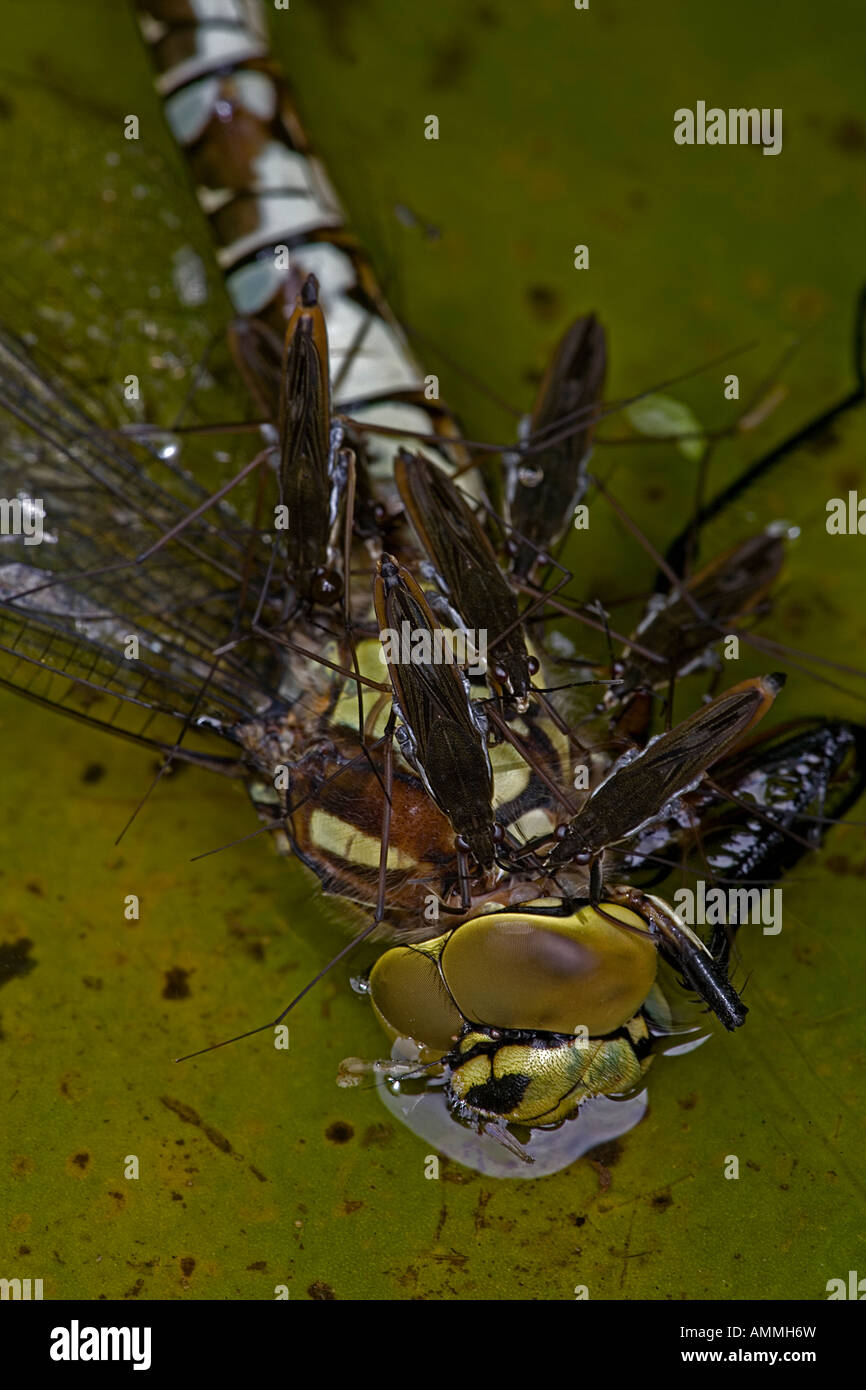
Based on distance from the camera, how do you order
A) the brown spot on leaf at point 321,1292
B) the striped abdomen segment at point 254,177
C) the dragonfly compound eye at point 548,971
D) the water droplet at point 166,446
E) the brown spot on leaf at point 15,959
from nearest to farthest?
the dragonfly compound eye at point 548,971
the brown spot on leaf at point 321,1292
the brown spot on leaf at point 15,959
the water droplet at point 166,446
the striped abdomen segment at point 254,177

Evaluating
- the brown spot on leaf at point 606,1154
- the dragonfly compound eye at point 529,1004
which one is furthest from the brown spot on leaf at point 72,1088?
the brown spot on leaf at point 606,1154

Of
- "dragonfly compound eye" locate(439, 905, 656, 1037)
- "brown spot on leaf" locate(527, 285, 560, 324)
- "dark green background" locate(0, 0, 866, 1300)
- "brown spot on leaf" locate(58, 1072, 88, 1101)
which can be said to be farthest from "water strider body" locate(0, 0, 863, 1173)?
"brown spot on leaf" locate(58, 1072, 88, 1101)

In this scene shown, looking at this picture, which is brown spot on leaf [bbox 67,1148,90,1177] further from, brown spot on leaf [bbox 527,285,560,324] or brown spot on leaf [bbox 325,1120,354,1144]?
brown spot on leaf [bbox 527,285,560,324]

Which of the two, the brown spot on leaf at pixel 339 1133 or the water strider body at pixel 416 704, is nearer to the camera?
the water strider body at pixel 416 704

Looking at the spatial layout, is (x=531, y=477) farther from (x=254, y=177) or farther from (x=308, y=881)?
(x=254, y=177)

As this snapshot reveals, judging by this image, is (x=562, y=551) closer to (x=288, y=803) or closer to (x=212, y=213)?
(x=288, y=803)

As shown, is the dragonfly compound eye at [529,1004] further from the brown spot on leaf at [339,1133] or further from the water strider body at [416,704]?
the brown spot on leaf at [339,1133]
